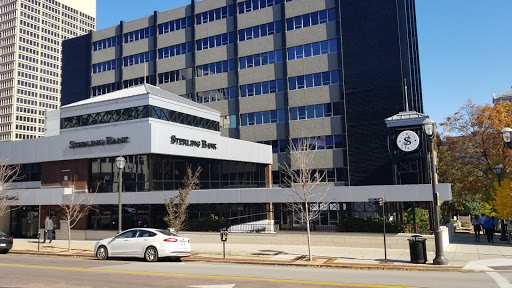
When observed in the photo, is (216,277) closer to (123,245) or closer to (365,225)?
(123,245)

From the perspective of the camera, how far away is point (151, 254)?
59.5ft

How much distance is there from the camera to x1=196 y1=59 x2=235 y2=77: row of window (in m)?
52.2

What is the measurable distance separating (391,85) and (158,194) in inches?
1032

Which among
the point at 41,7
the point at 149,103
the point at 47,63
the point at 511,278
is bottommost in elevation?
the point at 511,278

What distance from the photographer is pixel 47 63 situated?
142 metres

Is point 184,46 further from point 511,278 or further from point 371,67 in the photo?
point 511,278

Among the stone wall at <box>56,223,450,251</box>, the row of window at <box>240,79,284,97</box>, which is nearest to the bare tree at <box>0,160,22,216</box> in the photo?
the stone wall at <box>56,223,450,251</box>

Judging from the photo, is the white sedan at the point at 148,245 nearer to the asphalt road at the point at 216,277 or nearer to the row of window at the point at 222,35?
the asphalt road at the point at 216,277

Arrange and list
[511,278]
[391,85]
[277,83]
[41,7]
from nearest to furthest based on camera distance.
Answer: [511,278] < [391,85] < [277,83] < [41,7]

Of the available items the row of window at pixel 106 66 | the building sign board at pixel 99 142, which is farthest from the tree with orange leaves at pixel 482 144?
the row of window at pixel 106 66

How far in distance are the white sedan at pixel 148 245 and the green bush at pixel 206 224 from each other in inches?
286

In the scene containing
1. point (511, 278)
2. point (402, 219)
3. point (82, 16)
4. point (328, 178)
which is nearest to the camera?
point (511, 278)

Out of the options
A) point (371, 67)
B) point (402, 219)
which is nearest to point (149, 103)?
point (402, 219)

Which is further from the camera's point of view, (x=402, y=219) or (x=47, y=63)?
(x=47, y=63)
